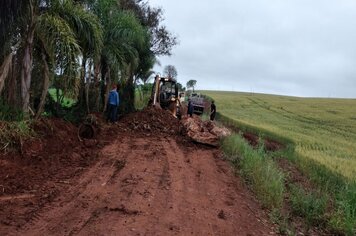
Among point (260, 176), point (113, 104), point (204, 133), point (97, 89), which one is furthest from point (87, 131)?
point (260, 176)

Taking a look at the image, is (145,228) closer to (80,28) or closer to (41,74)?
(80,28)

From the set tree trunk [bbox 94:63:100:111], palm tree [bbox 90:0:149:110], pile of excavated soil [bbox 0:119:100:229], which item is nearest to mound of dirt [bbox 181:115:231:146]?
pile of excavated soil [bbox 0:119:100:229]

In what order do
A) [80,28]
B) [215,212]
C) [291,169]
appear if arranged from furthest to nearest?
1. [291,169]
2. [80,28]
3. [215,212]

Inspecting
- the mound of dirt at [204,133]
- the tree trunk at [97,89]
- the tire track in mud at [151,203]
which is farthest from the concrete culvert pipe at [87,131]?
the tree trunk at [97,89]

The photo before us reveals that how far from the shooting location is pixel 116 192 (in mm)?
8125

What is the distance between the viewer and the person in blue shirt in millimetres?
18609

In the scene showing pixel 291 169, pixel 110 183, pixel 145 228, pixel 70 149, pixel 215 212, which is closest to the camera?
pixel 145 228

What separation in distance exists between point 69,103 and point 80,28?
5.44m

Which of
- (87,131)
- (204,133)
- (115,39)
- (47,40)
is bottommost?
(204,133)

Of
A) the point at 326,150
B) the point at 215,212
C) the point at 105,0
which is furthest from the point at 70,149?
the point at 326,150

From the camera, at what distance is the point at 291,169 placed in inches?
554

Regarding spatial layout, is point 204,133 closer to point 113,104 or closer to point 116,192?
point 113,104

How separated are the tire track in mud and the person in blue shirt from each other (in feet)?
22.1

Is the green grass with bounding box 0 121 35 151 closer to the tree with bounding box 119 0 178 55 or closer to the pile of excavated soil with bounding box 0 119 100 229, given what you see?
the pile of excavated soil with bounding box 0 119 100 229
